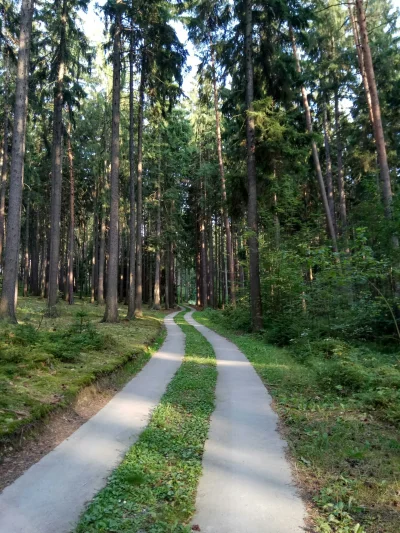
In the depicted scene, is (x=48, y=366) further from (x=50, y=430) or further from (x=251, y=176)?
(x=251, y=176)

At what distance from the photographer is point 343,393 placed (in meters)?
6.51

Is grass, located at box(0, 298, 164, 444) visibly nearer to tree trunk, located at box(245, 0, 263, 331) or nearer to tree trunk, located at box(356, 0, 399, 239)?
tree trunk, located at box(245, 0, 263, 331)

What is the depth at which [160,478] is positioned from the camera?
11.9ft

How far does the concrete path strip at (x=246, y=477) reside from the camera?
2.91m

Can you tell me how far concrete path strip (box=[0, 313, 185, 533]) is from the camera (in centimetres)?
295

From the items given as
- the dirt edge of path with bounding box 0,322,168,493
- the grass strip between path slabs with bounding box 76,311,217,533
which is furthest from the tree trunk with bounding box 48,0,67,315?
the grass strip between path slabs with bounding box 76,311,217,533

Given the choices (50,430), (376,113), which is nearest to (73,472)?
(50,430)

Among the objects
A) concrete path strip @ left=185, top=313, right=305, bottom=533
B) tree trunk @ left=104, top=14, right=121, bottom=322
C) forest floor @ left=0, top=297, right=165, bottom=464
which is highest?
tree trunk @ left=104, top=14, right=121, bottom=322

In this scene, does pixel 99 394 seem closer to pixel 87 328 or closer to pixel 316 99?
pixel 87 328

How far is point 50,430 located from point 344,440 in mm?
3817

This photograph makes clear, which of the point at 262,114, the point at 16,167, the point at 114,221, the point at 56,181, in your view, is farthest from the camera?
the point at 56,181

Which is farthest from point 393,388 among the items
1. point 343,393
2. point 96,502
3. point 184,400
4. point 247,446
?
point 96,502

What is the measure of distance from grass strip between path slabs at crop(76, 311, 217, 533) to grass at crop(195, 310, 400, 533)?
1084 millimetres

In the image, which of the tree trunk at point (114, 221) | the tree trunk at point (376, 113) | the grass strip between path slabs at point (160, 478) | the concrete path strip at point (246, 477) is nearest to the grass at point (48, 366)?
the grass strip between path slabs at point (160, 478)
